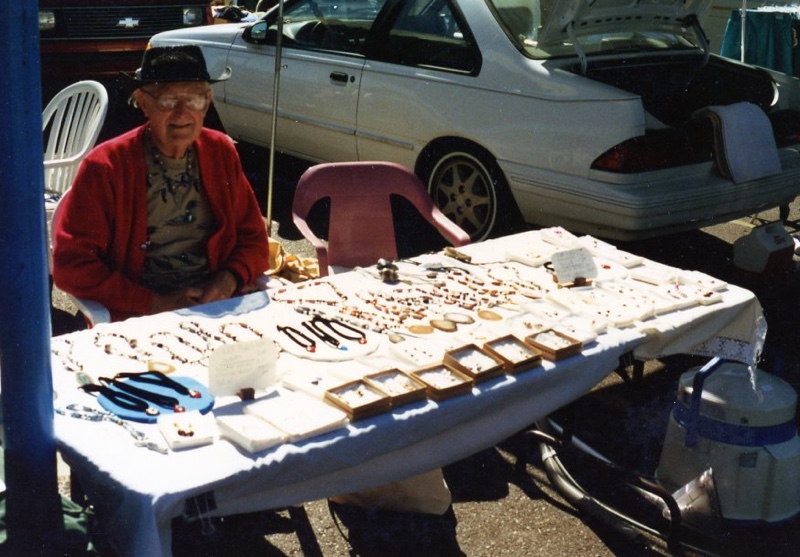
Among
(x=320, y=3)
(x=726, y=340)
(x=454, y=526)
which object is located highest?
(x=320, y=3)

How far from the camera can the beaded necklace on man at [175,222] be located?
353cm

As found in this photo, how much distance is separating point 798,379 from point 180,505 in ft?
11.0

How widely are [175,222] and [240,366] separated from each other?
49.6 inches

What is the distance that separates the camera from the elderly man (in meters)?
3.32

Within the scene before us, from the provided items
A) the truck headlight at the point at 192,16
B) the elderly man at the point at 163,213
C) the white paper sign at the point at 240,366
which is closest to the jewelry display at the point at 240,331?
the white paper sign at the point at 240,366

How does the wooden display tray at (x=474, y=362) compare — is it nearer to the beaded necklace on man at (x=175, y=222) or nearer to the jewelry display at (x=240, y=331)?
the jewelry display at (x=240, y=331)

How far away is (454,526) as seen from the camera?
3.44m

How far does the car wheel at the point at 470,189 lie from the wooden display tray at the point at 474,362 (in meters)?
3.19

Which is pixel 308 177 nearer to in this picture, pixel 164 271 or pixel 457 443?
pixel 164 271

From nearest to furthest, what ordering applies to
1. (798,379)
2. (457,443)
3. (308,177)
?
(457,443), (308,177), (798,379)

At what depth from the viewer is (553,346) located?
9.37 feet

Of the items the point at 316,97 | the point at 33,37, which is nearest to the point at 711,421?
the point at 33,37

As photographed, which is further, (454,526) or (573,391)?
(454,526)

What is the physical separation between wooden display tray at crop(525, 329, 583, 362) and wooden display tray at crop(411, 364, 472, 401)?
30 cm
